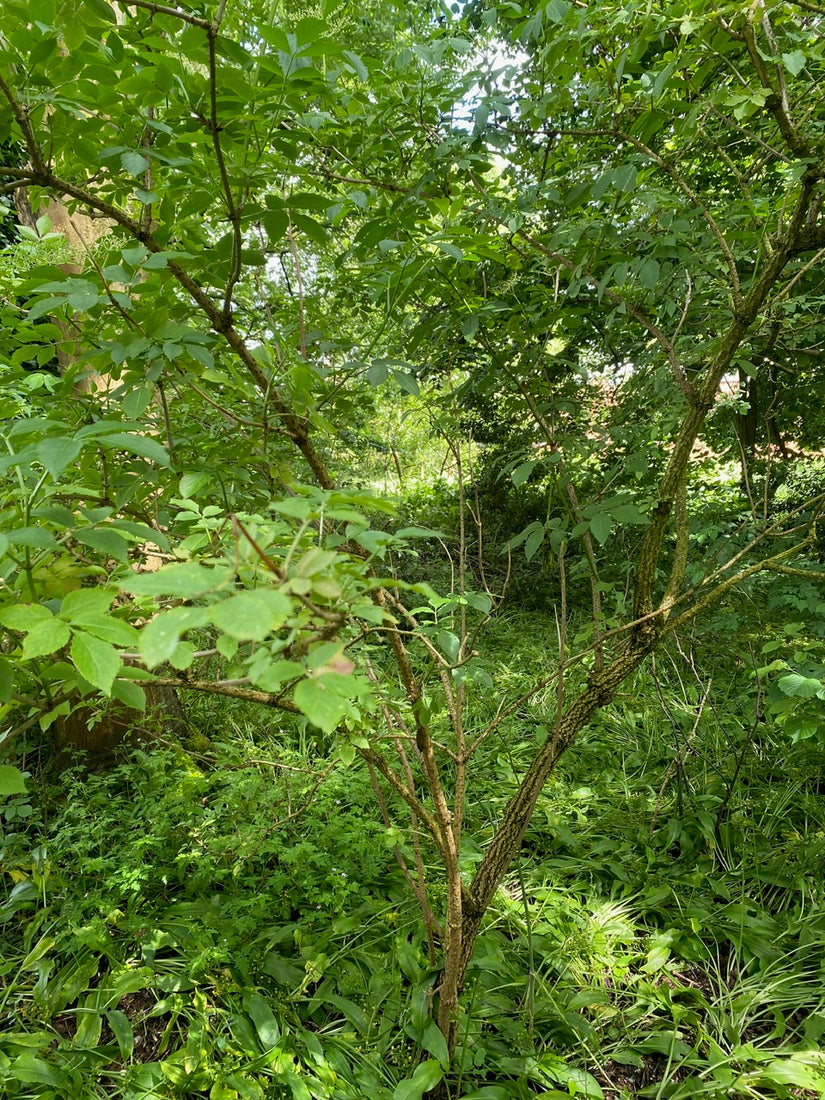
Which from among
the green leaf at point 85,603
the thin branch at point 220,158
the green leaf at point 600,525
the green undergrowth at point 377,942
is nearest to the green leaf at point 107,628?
the green leaf at point 85,603

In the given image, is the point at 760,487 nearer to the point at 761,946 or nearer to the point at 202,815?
the point at 761,946

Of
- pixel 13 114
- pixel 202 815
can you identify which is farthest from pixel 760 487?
pixel 13 114

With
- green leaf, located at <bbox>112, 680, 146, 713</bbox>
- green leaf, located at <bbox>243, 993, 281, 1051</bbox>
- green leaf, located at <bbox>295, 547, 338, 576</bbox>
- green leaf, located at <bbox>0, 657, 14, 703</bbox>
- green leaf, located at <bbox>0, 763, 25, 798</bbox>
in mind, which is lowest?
green leaf, located at <bbox>243, 993, 281, 1051</bbox>

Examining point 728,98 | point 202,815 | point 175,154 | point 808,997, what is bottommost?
point 808,997

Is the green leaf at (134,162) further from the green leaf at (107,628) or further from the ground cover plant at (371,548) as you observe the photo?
the green leaf at (107,628)

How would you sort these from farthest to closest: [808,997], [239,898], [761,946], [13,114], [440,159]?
1. [239,898]
2. [761,946]
3. [808,997]
4. [440,159]
5. [13,114]

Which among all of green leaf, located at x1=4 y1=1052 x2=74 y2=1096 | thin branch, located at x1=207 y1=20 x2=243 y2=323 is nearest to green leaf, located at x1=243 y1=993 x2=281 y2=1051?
green leaf, located at x1=4 y1=1052 x2=74 y2=1096

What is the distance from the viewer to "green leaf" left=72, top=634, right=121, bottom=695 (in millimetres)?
536

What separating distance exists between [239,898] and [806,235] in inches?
92.1

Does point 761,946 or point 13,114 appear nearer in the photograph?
point 13,114

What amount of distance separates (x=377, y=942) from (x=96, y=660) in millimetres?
1738

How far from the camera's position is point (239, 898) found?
1.98 meters

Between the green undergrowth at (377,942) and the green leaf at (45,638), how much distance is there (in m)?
0.95

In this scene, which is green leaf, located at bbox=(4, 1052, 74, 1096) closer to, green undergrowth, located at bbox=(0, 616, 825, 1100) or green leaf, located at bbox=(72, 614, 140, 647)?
green undergrowth, located at bbox=(0, 616, 825, 1100)
